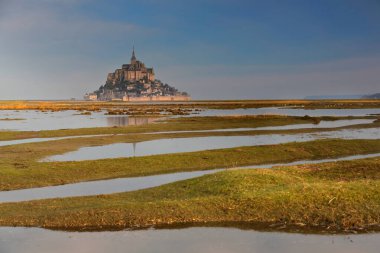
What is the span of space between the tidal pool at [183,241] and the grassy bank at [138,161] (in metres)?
10.7

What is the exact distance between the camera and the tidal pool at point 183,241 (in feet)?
51.0

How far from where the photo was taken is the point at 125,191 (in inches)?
969

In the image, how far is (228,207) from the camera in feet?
64.1

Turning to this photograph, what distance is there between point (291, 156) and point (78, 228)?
80.5 feet

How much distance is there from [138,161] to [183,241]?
1768 centimetres

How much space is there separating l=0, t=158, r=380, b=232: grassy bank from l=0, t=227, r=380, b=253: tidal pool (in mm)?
758

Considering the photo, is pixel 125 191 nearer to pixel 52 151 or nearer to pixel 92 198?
pixel 92 198

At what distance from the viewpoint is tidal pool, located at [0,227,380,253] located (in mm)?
15555

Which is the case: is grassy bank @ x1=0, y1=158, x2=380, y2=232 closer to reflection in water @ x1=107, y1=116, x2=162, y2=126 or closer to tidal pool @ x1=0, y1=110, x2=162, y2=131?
tidal pool @ x1=0, y1=110, x2=162, y2=131

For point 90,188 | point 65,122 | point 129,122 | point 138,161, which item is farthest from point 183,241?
point 65,122

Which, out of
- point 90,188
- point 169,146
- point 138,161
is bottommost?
point 90,188

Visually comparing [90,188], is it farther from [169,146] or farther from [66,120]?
[66,120]

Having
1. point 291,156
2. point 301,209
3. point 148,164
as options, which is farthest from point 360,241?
point 291,156

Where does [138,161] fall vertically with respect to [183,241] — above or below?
above
